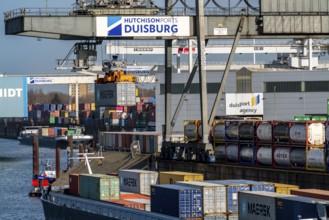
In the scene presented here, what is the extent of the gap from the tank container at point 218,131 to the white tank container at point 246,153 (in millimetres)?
2769

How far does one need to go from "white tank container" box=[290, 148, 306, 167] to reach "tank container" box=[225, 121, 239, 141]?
6.39 m

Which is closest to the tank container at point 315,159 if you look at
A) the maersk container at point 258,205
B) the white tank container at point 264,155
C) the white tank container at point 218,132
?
the white tank container at point 264,155

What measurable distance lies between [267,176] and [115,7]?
15.6 meters

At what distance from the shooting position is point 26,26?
59.8 metres

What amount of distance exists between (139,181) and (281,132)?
30.9 feet

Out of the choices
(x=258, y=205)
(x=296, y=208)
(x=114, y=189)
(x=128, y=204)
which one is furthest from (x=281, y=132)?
(x=296, y=208)

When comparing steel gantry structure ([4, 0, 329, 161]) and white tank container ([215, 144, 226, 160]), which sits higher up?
steel gantry structure ([4, 0, 329, 161])

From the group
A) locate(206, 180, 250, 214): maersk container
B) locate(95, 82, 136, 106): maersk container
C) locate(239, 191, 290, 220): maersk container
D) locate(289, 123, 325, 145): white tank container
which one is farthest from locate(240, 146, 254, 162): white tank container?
locate(95, 82, 136, 106): maersk container

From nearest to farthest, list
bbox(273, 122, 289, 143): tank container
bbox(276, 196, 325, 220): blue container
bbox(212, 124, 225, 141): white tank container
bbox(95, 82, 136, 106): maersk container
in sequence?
bbox(276, 196, 325, 220): blue container
bbox(273, 122, 289, 143): tank container
bbox(212, 124, 225, 141): white tank container
bbox(95, 82, 136, 106): maersk container

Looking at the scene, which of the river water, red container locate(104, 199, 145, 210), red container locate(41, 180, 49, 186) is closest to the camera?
red container locate(104, 199, 145, 210)

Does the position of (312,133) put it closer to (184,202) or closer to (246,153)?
(246,153)

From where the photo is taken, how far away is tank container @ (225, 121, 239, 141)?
60.0 metres

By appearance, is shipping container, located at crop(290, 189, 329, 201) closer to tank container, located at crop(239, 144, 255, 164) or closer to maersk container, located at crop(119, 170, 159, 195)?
tank container, located at crop(239, 144, 255, 164)

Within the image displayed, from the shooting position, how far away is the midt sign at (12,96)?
145 m
